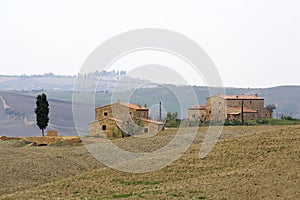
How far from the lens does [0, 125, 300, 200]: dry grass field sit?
2696cm

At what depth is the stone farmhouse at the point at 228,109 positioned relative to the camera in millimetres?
93062

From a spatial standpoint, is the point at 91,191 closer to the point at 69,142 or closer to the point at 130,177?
the point at 130,177

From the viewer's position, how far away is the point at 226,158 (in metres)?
37.1

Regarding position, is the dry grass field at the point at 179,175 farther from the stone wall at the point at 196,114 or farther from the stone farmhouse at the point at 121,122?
the stone wall at the point at 196,114

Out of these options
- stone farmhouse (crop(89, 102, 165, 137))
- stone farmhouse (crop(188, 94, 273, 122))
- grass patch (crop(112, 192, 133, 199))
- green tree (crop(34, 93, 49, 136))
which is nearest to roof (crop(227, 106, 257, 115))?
stone farmhouse (crop(188, 94, 273, 122))

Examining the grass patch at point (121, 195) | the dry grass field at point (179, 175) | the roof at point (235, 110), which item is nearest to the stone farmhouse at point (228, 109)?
the roof at point (235, 110)

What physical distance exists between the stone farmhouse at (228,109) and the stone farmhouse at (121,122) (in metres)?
15.8

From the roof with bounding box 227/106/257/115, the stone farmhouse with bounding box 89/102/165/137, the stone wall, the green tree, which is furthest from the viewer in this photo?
the stone wall

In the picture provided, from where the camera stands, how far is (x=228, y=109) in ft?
312

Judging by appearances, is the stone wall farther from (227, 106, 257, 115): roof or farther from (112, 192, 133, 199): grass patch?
(112, 192, 133, 199): grass patch

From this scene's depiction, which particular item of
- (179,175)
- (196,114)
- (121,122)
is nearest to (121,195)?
(179,175)

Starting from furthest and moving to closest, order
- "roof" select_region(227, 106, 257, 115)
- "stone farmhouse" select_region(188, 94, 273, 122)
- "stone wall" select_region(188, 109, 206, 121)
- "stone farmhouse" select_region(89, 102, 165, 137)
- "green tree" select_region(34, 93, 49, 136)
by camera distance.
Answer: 1. "stone wall" select_region(188, 109, 206, 121)
2. "roof" select_region(227, 106, 257, 115)
3. "stone farmhouse" select_region(188, 94, 273, 122)
4. "stone farmhouse" select_region(89, 102, 165, 137)
5. "green tree" select_region(34, 93, 49, 136)

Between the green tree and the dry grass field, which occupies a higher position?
the green tree

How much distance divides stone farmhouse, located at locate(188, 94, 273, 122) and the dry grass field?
4523 centimetres
